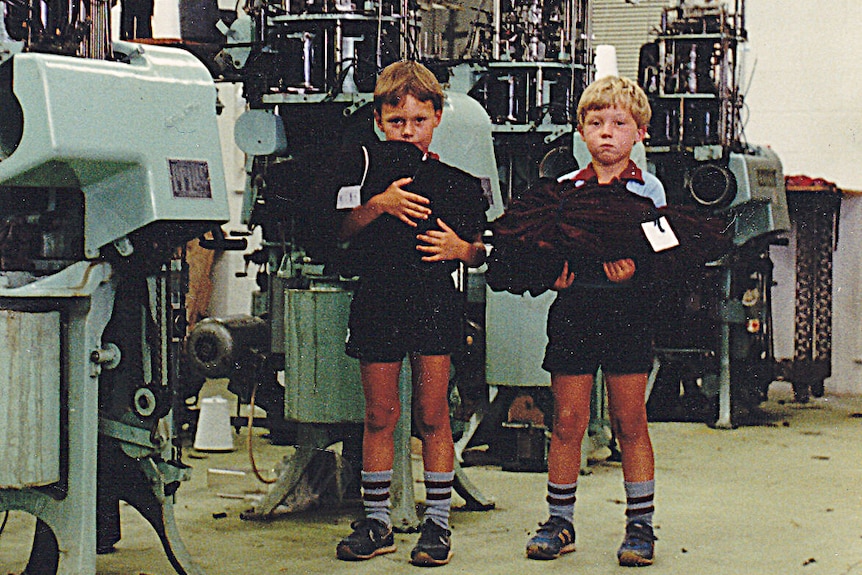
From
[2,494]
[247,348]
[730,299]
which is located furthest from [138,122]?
[730,299]

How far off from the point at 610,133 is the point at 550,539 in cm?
108

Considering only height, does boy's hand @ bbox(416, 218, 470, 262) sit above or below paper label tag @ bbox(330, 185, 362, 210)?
below

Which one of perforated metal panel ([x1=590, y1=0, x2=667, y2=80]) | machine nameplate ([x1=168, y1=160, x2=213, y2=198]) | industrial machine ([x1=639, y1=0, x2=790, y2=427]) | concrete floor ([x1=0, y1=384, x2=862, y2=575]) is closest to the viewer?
machine nameplate ([x1=168, y1=160, x2=213, y2=198])

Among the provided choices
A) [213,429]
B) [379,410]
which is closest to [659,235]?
[379,410]

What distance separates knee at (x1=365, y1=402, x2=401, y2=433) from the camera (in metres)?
3.53

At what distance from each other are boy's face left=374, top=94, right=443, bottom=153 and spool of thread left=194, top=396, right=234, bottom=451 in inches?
86.8

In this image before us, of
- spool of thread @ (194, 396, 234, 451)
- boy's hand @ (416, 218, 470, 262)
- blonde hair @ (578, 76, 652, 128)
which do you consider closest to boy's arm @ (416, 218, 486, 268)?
boy's hand @ (416, 218, 470, 262)

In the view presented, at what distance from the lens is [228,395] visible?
7.08m

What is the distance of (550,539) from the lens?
141 inches

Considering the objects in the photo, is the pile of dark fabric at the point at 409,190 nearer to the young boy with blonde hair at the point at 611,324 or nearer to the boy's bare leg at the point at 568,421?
the young boy with blonde hair at the point at 611,324

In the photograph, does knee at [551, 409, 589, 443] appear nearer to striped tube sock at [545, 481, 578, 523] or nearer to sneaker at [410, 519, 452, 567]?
striped tube sock at [545, 481, 578, 523]

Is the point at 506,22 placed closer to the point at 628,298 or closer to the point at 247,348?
the point at 247,348

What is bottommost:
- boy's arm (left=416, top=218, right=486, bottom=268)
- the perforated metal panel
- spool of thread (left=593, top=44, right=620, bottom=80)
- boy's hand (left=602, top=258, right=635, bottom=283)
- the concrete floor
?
the concrete floor

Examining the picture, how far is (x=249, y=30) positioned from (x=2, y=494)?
6.77ft
